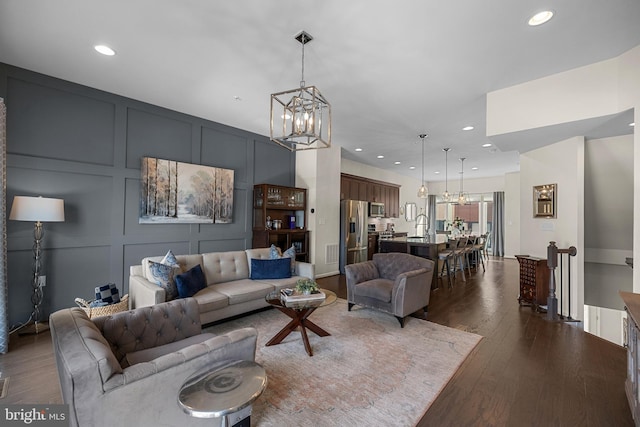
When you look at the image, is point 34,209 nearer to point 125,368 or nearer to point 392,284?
point 125,368

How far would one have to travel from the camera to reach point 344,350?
285 cm

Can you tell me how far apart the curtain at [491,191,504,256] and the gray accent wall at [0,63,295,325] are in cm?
983

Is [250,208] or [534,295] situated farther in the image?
[250,208]

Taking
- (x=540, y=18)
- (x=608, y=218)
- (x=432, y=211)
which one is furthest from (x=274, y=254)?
(x=432, y=211)

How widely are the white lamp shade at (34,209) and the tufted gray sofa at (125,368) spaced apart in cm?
200

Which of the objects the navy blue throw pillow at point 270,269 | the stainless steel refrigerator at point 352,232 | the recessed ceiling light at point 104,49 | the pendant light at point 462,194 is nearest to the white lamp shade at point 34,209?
the recessed ceiling light at point 104,49

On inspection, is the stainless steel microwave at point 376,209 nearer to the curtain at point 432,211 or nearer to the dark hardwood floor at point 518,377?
the curtain at point 432,211

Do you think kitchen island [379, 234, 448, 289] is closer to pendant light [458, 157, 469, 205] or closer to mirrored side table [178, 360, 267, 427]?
pendant light [458, 157, 469, 205]

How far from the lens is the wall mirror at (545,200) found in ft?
13.7

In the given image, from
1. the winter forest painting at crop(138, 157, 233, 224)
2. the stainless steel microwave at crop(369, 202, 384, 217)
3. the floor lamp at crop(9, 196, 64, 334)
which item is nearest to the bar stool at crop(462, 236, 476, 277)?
the stainless steel microwave at crop(369, 202, 384, 217)

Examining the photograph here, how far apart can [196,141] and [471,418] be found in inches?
197

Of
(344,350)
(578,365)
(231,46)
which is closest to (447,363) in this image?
(344,350)

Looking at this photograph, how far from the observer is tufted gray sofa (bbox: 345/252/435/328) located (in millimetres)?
3461

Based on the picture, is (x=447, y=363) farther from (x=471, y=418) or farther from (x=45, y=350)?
(x=45, y=350)
